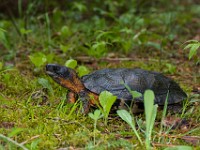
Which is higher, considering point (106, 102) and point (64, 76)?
point (64, 76)

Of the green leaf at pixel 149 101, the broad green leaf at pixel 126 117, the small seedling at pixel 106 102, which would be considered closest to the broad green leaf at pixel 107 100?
the small seedling at pixel 106 102

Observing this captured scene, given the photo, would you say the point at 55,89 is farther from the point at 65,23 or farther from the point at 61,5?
the point at 61,5

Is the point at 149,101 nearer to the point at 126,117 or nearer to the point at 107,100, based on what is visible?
the point at 126,117

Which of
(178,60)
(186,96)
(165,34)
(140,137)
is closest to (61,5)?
(165,34)

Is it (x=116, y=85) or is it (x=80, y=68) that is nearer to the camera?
(x=116, y=85)

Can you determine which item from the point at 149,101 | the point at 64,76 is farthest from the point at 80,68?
the point at 149,101

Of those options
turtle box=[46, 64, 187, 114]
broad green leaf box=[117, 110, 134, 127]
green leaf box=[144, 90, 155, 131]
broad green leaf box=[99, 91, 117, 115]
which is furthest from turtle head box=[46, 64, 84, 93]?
green leaf box=[144, 90, 155, 131]

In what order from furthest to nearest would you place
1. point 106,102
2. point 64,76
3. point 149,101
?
point 64,76 < point 106,102 < point 149,101

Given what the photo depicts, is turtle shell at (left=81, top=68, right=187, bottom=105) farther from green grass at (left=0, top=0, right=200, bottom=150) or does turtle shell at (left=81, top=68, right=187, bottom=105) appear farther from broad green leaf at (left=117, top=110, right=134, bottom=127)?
broad green leaf at (left=117, top=110, right=134, bottom=127)
